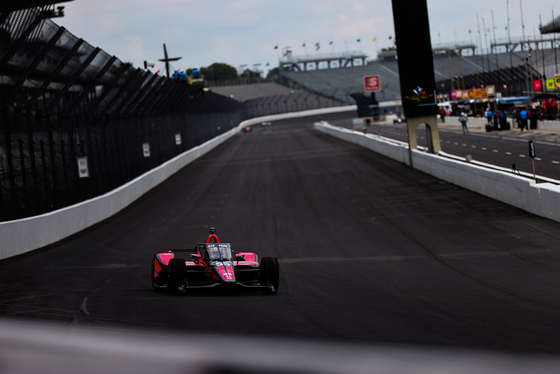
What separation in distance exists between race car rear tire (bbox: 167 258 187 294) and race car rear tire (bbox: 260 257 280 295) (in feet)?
3.78

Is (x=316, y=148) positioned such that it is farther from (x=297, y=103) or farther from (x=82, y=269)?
(x=297, y=103)

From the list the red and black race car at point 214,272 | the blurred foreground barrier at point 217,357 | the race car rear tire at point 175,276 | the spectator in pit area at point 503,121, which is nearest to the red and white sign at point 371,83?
the spectator in pit area at point 503,121

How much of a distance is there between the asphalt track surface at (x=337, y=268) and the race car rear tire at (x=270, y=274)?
6.1 inches

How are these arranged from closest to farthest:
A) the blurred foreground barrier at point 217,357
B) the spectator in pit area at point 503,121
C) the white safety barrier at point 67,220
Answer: the blurred foreground barrier at point 217,357
the white safety barrier at point 67,220
the spectator in pit area at point 503,121

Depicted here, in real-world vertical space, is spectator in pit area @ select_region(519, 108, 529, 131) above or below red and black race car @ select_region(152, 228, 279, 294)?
above

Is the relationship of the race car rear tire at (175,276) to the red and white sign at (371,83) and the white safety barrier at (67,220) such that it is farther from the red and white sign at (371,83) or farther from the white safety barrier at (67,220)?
the red and white sign at (371,83)

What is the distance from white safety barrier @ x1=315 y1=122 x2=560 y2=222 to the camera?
17891 millimetres

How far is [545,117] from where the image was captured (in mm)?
57344

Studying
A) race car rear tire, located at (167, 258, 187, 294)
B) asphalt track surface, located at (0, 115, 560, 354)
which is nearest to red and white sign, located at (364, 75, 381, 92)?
asphalt track surface, located at (0, 115, 560, 354)

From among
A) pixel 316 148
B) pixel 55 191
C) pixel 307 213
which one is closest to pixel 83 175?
pixel 55 191

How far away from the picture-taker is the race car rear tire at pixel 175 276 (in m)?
10.5

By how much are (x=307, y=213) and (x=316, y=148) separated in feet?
101

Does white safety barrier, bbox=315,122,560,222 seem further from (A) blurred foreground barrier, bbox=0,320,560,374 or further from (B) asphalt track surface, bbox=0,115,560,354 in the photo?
(A) blurred foreground barrier, bbox=0,320,560,374

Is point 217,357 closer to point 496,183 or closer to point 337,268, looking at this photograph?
point 337,268
